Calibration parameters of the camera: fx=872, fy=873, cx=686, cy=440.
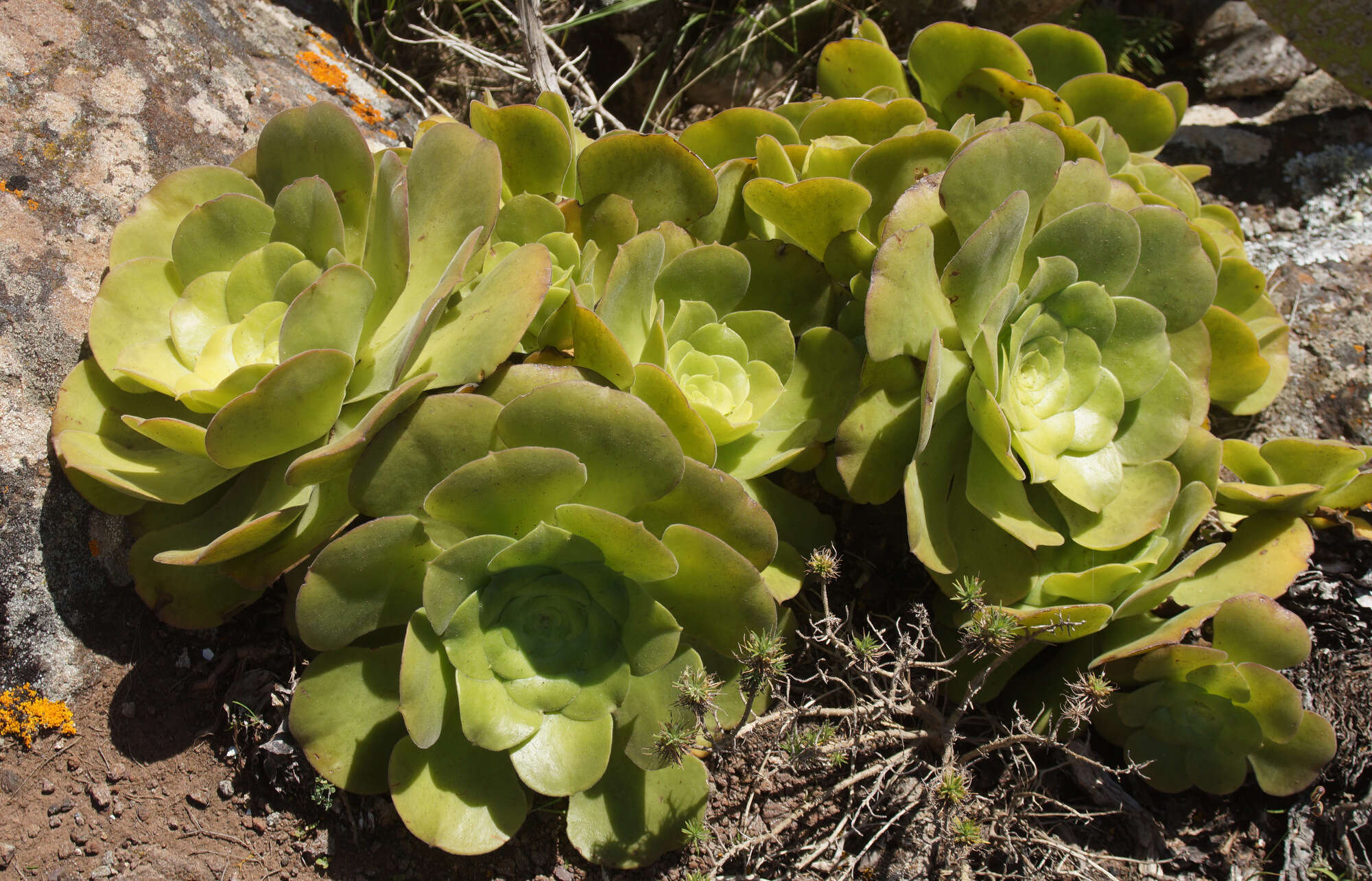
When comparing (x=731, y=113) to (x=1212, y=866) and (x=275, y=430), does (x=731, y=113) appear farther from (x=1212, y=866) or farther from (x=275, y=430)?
(x=1212, y=866)

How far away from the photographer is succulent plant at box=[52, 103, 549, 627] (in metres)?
1.41

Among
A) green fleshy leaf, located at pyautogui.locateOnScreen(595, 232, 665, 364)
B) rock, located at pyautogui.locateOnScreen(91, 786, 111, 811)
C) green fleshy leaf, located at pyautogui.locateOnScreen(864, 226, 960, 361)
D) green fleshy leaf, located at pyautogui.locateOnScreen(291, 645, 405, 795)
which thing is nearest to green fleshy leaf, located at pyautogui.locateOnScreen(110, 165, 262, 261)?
green fleshy leaf, located at pyautogui.locateOnScreen(595, 232, 665, 364)

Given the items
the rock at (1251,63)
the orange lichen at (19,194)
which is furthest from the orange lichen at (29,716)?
the rock at (1251,63)

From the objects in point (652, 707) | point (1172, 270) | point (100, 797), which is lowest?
point (100, 797)

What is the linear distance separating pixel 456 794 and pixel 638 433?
669 mm

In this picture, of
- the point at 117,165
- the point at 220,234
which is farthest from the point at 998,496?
the point at 117,165

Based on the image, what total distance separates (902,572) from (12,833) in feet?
5.56

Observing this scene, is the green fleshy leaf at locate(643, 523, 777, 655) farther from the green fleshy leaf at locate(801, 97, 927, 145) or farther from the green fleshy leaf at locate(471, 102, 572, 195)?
the green fleshy leaf at locate(801, 97, 927, 145)

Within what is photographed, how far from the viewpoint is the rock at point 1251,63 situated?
2.89 meters

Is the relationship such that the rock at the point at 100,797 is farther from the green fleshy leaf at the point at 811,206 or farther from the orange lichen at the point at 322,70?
the orange lichen at the point at 322,70

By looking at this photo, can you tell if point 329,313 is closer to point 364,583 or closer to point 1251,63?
point 364,583

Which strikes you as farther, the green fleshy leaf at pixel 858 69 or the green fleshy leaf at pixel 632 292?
the green fleshy leaf at pixel 858 69

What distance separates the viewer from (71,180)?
178cm

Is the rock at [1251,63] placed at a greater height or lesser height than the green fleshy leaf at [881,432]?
greater
